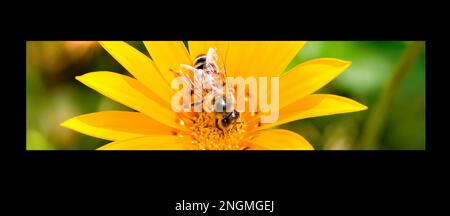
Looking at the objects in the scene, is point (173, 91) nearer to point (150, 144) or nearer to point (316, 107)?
point (150, 144)

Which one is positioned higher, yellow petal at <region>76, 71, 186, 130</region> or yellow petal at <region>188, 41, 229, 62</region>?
yellow petal at <region>188, 41, 229, 62</region>

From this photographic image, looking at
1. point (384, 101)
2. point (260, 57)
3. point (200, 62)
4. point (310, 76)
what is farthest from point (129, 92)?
point (384, 101)

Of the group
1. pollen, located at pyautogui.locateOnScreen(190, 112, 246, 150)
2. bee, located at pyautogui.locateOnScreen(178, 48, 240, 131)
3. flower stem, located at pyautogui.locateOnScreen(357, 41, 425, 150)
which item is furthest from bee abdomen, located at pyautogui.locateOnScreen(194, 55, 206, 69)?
flower stem, located at pyautogui.locateOnScreen(357, 41, 425, 150)

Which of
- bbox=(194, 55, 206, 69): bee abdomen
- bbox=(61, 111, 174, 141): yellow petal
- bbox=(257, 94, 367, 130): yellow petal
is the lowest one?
bbox=(61, 111, 174, 141): yellow petal

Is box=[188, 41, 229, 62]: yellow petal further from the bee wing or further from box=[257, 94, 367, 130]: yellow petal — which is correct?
box=[257, 94, 367, 130]: yellow petal
